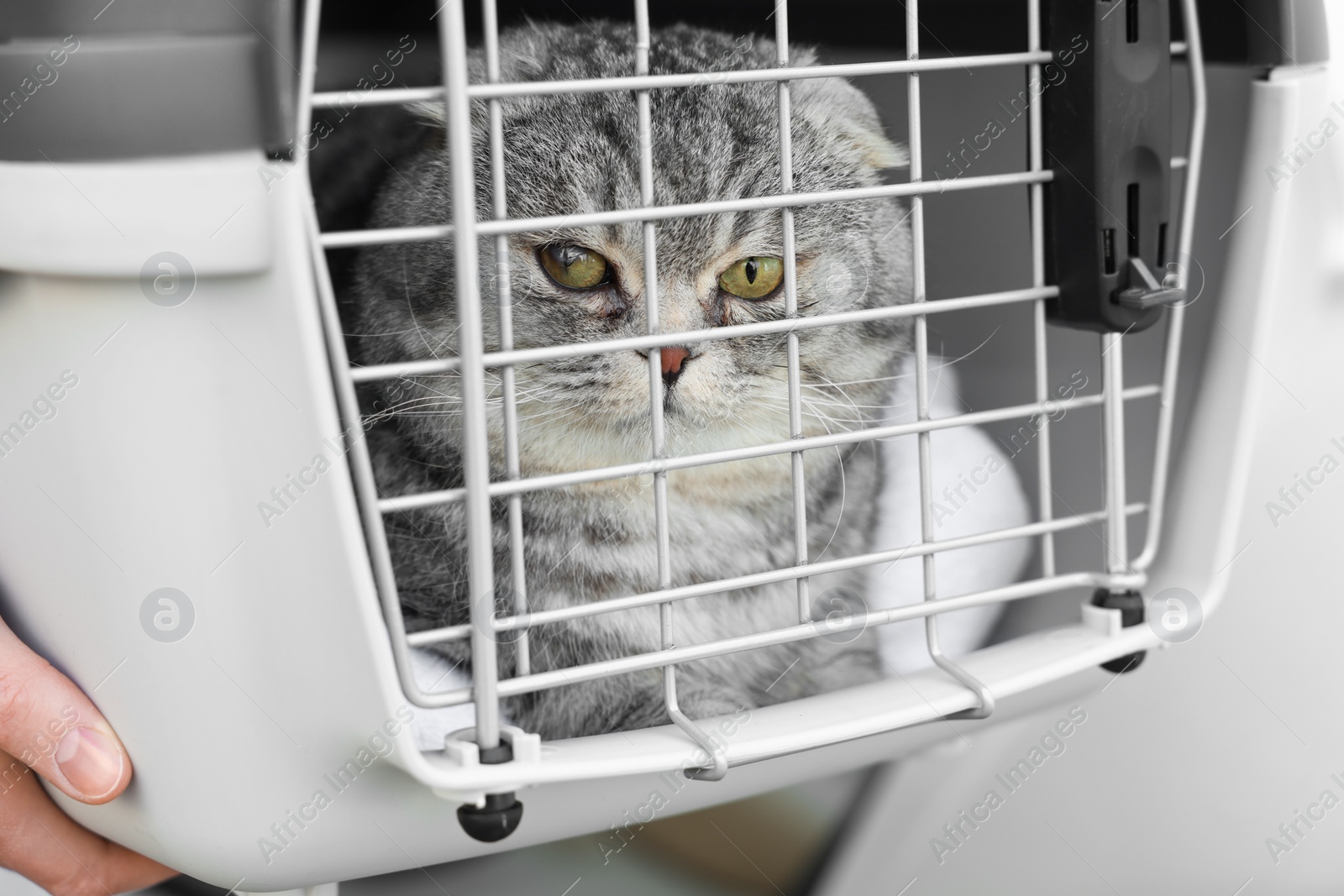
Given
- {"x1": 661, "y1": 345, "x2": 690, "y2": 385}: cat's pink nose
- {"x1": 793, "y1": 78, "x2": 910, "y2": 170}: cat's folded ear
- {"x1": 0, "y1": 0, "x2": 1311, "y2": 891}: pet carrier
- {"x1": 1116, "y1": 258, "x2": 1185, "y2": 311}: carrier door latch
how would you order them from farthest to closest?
{"x1": 793, "y1": 78, "x2": 910, "y2": 170}: cat's folded ear → {"x1": 661, "y1": 345, "x2": 690, "y2": 385}: cat's pink nose → {"x1": 1116, "y1": 258, "x2": 1185, "y2": 311}: carrier door latch → {"x1": 0, "y1": 0, "x2": 1311, "y2": 891}: pet carrier

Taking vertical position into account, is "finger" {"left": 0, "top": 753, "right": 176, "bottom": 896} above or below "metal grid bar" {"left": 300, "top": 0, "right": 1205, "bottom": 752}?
below

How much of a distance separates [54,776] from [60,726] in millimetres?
58

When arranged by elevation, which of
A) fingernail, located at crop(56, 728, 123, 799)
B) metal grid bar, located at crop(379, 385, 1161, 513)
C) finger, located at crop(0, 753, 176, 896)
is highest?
metal grid bar, located at crop(379, 385, 1161, 513)

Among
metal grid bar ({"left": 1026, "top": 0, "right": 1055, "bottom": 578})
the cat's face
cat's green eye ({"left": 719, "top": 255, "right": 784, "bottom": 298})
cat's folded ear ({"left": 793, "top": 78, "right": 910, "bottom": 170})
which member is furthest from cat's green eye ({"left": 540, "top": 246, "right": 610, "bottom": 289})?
metal grid bar ({"left": 1026, "top": 0, "right": 1055, "bottom": 578})

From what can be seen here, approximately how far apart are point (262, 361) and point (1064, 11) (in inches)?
22.7

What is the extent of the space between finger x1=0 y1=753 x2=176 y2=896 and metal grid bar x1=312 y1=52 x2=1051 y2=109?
0.55 meters

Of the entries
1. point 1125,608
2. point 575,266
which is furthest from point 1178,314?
point 575,266

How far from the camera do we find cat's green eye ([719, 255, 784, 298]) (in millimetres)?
1135

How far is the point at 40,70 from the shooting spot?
1.86ft

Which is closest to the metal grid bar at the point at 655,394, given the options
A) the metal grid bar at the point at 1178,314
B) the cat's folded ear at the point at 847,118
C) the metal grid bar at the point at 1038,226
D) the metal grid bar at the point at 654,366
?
the metal grid bar at the point at 654,366

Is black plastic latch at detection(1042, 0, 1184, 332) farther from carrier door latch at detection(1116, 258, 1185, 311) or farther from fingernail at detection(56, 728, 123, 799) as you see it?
fingernail at detection(56, 728, 123, 799)

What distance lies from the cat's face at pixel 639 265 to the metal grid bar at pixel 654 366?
27cm

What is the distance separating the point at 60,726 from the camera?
69cm

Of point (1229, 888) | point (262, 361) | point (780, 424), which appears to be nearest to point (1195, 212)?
point (780, 424)
